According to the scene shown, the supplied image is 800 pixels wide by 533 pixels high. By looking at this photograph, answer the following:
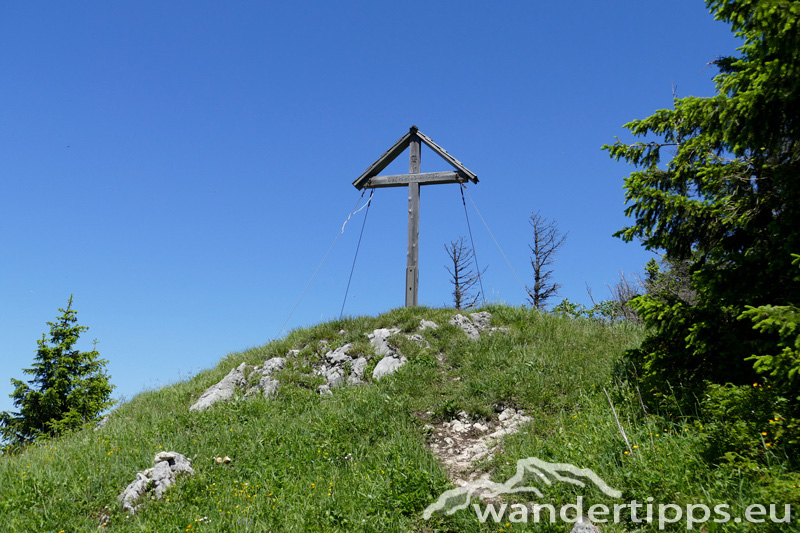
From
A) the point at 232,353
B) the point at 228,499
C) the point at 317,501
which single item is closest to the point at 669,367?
the point at 317,501

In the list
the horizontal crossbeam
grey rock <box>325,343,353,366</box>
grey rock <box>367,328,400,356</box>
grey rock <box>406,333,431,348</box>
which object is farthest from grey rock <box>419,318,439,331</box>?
the horizontal crossbeam

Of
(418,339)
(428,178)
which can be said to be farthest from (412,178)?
(418,339)

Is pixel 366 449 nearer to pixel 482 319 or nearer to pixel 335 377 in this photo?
pixel 335 377

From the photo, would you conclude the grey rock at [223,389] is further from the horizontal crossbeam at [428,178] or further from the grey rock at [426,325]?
the horizontal crossbeam at [428,178]

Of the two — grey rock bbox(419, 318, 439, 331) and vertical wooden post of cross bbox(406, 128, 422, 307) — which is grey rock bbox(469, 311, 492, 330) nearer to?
grey rock bbox(419, 318, 439, 331)

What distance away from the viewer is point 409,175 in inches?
561

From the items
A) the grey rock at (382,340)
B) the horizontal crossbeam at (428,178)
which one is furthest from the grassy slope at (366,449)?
the horizontal crossbeam at (428,178)

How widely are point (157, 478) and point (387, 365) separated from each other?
5.03m

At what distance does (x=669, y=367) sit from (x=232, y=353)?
11.5 metres

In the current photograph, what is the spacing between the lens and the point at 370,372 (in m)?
10.8

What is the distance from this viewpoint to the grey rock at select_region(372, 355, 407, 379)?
34.2 feet

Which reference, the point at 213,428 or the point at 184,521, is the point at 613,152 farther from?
the point at 213,428

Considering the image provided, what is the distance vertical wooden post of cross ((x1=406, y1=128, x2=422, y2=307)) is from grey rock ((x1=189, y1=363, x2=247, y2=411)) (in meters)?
4.79

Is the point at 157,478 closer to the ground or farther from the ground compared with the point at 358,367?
closer to the ground
